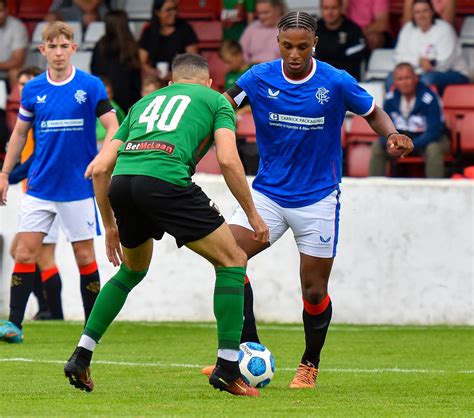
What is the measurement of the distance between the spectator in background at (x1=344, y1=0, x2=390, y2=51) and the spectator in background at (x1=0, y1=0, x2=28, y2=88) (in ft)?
14.4

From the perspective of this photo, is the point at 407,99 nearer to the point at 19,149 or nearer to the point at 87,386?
the point at 19,149

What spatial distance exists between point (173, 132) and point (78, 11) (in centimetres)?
1142

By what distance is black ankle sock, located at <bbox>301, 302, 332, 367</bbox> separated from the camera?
7.78 metres

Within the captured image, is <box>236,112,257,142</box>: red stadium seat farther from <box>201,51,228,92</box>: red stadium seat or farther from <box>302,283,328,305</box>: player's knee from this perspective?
<box>302,283,328,305</box>: player's knee

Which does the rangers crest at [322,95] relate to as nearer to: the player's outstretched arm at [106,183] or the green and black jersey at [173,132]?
the green and black jersey at [173,132]

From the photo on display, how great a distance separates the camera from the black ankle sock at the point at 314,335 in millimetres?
7781

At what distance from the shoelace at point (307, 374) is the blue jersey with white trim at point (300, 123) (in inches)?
38.7

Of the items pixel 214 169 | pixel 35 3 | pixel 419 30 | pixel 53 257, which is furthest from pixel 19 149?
pixel 35 3

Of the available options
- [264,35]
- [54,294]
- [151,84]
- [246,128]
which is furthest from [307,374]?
[264,35]

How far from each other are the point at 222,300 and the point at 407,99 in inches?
290

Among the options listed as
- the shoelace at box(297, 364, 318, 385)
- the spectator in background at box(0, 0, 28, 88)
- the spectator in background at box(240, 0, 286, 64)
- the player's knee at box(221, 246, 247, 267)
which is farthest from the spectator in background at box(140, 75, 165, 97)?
the player's knee at box(221, 246, 247, 267)

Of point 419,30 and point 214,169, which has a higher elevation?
point 419,30

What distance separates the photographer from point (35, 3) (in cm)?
1867

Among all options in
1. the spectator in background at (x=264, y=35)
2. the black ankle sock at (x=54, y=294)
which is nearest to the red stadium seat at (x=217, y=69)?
the spectator in background at (x=264, y=35)
